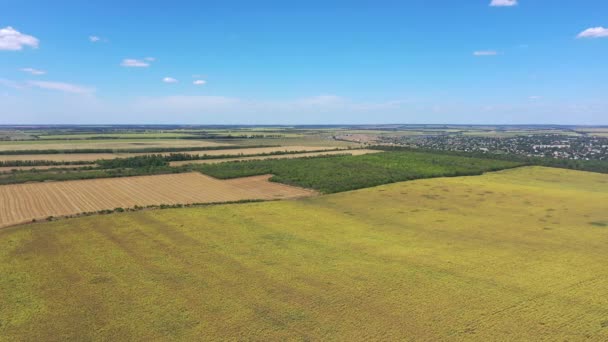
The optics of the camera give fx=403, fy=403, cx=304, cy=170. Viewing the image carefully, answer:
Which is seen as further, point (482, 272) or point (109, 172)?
point (109, 172)

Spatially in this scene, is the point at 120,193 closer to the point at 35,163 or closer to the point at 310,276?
the point at 310,276

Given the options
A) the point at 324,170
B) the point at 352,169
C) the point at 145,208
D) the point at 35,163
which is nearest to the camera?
the point at 145,208

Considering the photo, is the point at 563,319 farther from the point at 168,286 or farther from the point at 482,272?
the point at 168,286

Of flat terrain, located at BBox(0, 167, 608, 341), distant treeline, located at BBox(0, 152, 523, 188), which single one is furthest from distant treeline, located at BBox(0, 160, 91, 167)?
flat terrain, located at BBox(0, 167, 608, 341)

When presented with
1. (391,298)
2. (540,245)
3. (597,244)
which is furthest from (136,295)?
(597,244)

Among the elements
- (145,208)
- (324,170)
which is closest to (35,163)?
(145,208)

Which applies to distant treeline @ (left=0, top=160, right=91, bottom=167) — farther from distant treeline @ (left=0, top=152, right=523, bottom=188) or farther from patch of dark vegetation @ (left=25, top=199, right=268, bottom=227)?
patch of dark vegetation @ (left=25, top=199, right=268, bottom=227)

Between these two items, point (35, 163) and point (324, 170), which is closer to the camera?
point (324, 170)
